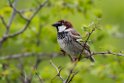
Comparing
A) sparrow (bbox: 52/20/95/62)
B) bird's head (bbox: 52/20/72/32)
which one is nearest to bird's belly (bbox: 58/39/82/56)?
sparrow (bbox: 52/20/95/62)

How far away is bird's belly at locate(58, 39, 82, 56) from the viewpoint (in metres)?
7.12

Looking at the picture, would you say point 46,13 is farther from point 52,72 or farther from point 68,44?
point 68,44

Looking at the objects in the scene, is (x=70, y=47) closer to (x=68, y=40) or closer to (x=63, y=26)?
(x=68, y=40)

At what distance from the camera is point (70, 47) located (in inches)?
284

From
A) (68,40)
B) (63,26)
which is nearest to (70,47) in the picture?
(68,40)

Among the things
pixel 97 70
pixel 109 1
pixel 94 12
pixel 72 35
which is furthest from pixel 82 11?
pixel 109 1

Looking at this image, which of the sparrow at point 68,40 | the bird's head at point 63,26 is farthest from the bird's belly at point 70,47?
the bird's head at point 63,26

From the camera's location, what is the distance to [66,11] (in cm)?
873

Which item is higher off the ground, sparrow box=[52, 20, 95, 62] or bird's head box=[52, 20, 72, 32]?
bird's head box=[52, 20, 72, 32]

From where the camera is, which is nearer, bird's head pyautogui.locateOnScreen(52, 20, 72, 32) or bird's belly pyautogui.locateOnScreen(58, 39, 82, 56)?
bird's belly pyautogui.locateOnScreen(58, 39, 82, 56)

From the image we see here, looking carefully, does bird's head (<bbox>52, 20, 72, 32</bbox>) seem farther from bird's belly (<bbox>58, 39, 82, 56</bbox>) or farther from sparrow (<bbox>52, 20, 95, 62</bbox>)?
bird's belly (<bbox>58, 39, 82, 56</bbox>)

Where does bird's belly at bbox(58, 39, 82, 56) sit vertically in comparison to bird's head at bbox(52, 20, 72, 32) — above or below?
below

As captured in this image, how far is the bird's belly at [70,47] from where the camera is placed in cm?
712

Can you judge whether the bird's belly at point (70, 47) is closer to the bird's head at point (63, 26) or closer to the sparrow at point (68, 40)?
the sparrow at point (68, 40)
